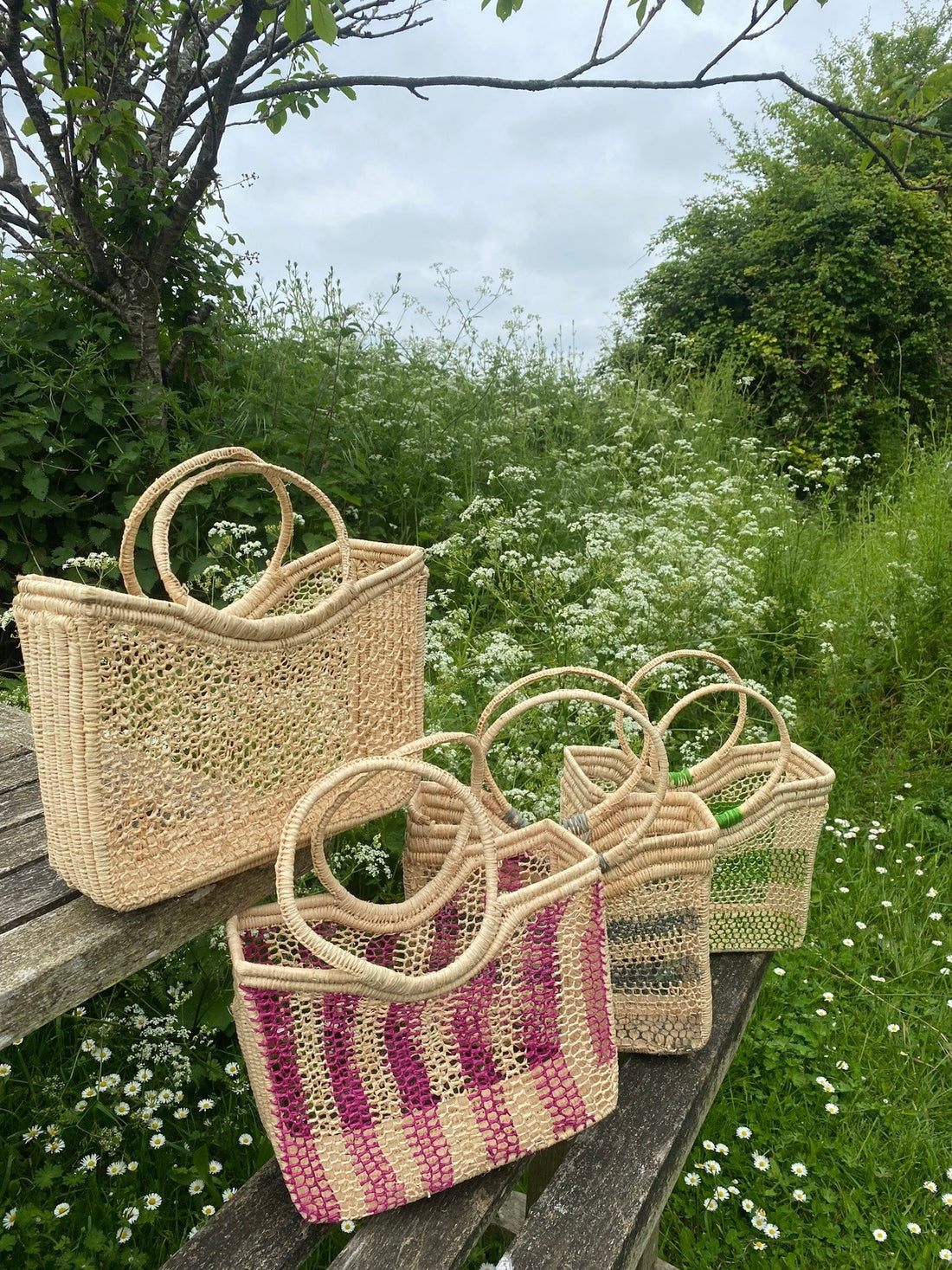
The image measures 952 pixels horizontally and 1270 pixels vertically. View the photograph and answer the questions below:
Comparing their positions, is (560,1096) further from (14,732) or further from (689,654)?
(14,732)

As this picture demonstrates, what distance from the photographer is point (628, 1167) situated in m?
1.06

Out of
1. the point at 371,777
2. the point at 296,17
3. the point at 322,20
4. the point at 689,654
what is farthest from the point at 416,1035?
the point at 296,17

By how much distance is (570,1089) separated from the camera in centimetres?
109

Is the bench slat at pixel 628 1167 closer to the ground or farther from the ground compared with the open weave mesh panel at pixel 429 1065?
closer to the ground

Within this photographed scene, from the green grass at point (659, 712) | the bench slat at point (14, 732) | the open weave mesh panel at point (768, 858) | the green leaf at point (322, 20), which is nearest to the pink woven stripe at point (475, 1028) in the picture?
the open weave mesh panel at point (768, 858)

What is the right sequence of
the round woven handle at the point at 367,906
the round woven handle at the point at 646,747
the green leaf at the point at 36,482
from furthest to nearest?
the green leaf at the point at 36,482 < the round woven handle at the point at 646,747 < the round woven handle at the point at 367,906

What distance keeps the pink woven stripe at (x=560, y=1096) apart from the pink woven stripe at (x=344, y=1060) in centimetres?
22

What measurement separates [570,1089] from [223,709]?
0.65 m

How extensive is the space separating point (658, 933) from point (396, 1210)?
48 centimetres

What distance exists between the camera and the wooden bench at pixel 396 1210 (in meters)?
0.95

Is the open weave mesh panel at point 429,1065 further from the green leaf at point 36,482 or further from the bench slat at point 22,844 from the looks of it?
the green leaf at point 36,482

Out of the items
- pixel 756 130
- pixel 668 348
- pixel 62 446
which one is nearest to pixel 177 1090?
pixel 62 446

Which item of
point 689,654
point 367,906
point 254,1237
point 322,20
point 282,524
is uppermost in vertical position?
point 322,20

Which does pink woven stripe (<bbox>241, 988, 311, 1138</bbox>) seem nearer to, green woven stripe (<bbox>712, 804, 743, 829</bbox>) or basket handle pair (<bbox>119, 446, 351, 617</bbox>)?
basket handle pair (<bbox>119, 446, 351, 617</bbox>)
